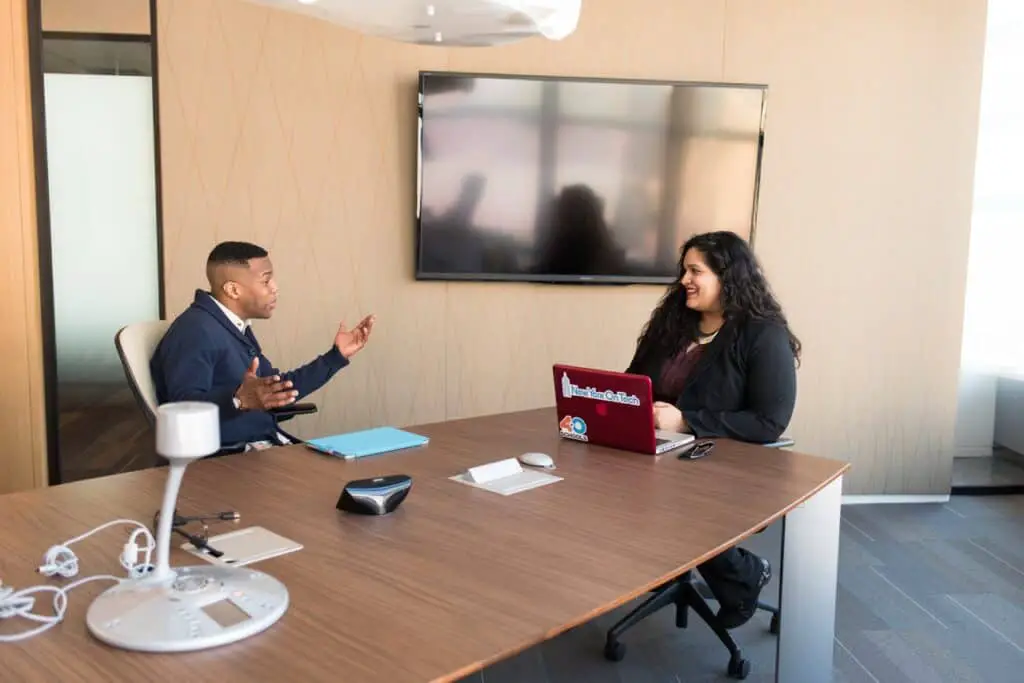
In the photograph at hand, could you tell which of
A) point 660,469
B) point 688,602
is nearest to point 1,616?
point 660,469

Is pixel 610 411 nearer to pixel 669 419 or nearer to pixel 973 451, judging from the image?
pixel 669 419

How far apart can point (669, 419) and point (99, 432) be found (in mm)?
2909

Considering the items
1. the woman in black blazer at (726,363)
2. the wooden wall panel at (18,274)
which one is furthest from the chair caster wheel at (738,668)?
the wooden wall panel at (18,274)

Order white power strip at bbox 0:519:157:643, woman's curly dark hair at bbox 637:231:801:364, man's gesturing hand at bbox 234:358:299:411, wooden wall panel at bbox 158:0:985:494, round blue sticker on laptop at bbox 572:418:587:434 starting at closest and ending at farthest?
white power strip at bbox 0:519:157:643
man's gesturing hand at bbox 234:358:299:411
round blue sticker on laptop at bbox 572:418:587:434
woman's curly dark hair at bbox 637:231:801:364
wooden wall panel at bbox 158:0:985:494

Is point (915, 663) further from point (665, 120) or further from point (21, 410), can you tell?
point (21, 410)

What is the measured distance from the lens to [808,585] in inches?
84.0

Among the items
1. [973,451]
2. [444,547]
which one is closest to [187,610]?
[444,547]

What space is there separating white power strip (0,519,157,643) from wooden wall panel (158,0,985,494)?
264cm

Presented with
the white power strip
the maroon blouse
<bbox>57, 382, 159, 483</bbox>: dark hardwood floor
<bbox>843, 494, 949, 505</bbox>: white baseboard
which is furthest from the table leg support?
<bbox>57, 382, 159, 483</bbox>: dark hardwood floor

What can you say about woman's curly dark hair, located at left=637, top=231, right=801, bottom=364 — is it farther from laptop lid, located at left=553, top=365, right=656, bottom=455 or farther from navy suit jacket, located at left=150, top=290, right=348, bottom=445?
navy suit jacket, located at left=150, top=290, right=348, bottom=445

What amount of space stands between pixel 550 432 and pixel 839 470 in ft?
2.67

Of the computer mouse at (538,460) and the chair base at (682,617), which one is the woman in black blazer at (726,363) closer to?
the chair base at (682,617)

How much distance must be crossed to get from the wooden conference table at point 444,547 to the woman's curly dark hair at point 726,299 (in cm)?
52

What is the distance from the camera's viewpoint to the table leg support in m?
2.10
